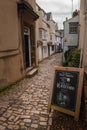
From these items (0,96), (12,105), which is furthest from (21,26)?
(12,105)

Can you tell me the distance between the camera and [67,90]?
11.6 feet

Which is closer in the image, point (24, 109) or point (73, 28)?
point (24, 109)

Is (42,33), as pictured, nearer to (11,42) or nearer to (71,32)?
(71,32)

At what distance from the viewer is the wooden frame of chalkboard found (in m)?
3.36

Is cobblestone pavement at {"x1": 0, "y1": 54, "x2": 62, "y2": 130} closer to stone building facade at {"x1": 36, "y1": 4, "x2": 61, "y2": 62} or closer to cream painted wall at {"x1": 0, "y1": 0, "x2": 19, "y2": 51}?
cream painted wall at {"x1": 0, "y1": 0, "x2": 19, "y2": 51}

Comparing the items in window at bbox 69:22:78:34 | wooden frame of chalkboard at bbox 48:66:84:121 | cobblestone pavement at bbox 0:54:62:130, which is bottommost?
cobblestone pavement at bbox 0:54:62:130

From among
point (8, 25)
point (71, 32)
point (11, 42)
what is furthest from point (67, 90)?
point (71, 32)

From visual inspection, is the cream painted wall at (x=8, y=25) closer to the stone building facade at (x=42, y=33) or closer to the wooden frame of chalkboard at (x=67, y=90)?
the wooden frame of chalkboard at (x=67, y=90)

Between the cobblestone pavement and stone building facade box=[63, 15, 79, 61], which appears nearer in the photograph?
the cobblestone pavement

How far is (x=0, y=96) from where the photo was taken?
499 cm

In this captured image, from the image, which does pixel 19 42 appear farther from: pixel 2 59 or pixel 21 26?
pixel 2 59

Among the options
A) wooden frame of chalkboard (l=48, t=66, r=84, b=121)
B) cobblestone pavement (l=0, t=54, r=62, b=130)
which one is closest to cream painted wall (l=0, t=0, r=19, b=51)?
cobblestone pavement (l=0, t=54, r=62, b=130)

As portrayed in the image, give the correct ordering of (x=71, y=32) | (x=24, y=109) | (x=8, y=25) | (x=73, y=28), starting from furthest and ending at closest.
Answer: (x=71, y=32), (x=73, y=28), (x=8, y=25), (x=24, y=109)

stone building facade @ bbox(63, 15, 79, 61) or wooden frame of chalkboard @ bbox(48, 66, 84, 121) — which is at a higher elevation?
stone building facade @ bbox(63, 15, 79, 61)
